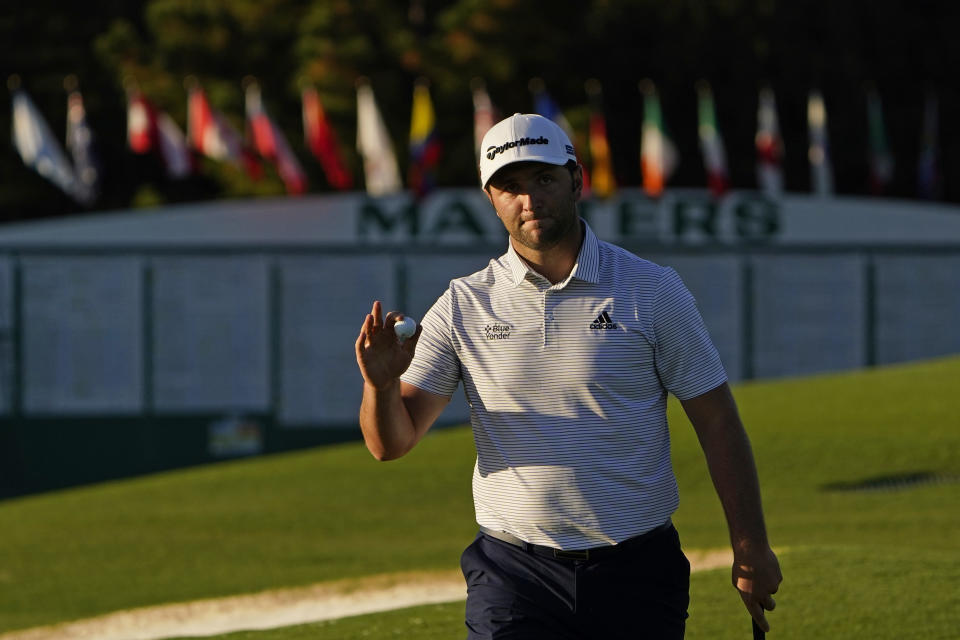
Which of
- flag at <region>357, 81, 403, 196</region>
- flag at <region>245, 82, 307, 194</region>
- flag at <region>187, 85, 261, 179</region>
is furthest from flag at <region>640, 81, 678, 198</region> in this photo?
flag at <region>187, 85, 261, 179</region>

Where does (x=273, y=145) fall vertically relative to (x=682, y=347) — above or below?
above

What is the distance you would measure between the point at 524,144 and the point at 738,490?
3.46ft

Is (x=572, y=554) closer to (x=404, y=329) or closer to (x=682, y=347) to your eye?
(x=682, y=347)

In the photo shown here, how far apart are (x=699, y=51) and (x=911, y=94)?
6.88 meters

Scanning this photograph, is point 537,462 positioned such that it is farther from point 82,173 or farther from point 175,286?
point 82,173

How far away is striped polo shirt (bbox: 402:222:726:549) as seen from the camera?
436 centimetres

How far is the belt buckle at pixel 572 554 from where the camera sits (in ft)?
14.5

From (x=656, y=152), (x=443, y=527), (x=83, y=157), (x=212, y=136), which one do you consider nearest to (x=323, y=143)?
(x=212, y=136)

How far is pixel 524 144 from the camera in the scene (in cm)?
436

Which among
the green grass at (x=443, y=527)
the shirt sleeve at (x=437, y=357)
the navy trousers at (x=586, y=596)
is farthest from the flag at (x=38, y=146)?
the navy trousers at (x=586, y=596)

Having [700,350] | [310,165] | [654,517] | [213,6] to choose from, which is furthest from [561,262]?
[213,6]

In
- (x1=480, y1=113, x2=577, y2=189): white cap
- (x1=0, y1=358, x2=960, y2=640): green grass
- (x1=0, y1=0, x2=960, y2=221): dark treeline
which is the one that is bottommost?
(x1=0, y1=358, x2=960, y2=640): green grass

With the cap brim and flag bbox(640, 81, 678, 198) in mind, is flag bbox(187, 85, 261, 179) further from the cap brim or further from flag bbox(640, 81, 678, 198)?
the cap brim

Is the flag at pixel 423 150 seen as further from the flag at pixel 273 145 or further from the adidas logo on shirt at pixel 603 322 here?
the adidas logo on shirt at pixel 603 322
